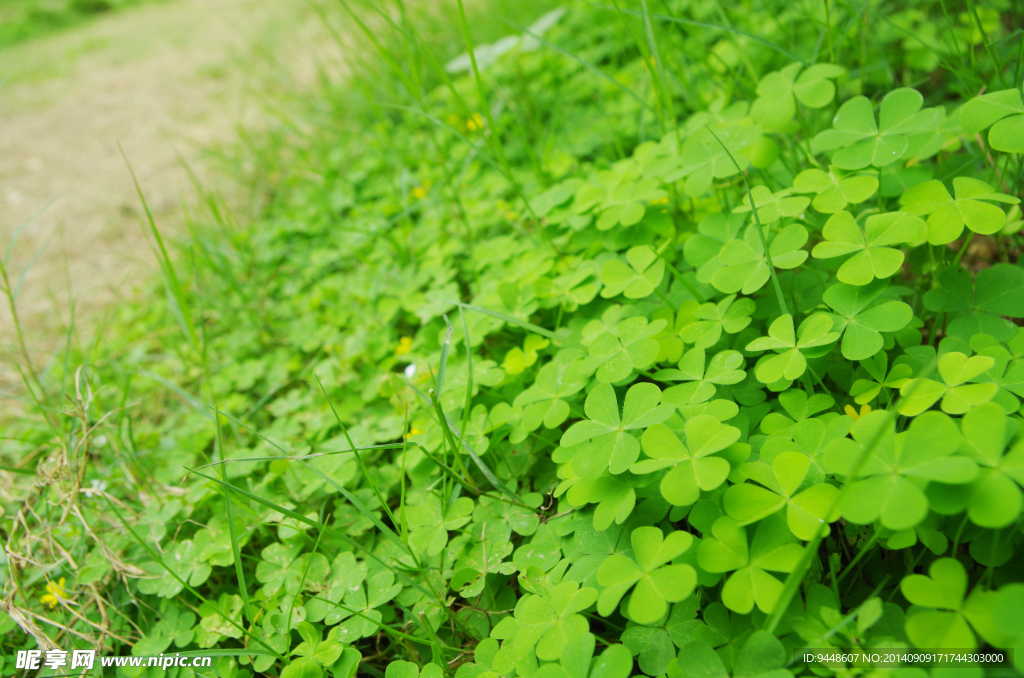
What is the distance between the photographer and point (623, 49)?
9.59ft

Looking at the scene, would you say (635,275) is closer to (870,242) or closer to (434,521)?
(870,242)

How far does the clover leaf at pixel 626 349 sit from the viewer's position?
3.93 feet

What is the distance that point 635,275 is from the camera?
1.43m

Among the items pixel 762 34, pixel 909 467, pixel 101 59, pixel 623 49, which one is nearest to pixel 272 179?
pixel 623 49

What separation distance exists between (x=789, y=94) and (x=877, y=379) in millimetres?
848

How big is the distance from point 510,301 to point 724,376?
2.26 feet

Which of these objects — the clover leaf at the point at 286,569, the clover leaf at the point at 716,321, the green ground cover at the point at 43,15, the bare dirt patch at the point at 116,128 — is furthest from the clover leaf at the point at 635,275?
the green ground cover at the point at 43,15

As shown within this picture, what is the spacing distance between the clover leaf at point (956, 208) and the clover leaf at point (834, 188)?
0.08 m

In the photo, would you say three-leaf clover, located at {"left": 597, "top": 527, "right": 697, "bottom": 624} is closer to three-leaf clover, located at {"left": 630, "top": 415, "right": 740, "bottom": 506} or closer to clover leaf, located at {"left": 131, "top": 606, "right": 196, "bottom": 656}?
three-leaf clover, located at {"left": 630, "top": 415, "right": 740, "bottom": 506}

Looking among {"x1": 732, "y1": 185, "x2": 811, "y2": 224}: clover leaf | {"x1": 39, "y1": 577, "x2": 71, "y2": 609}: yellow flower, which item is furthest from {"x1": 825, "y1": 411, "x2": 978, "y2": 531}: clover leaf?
{"x1": 39, "y1": 577, "x2": 71, "y2": 609}: yellow flower

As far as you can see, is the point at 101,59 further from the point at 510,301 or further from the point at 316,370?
the point at 510,301

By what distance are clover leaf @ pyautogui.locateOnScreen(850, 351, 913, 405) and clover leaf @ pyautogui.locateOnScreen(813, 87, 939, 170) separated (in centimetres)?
48

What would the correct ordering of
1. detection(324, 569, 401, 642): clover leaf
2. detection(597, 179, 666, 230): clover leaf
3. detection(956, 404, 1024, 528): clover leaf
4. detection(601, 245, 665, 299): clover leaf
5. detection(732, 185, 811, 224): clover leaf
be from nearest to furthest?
detection(956, 404, 1024, 528): clover leaf, detection(324, 569, 401, 642): clover leaf, detection(732, 185, 811, 224): clover leaf, detection(601, 245, 665, 299): clover leaf, detection(597, 179, 666, 230): clover leaf

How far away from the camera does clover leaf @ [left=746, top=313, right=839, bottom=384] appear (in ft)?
3.48
